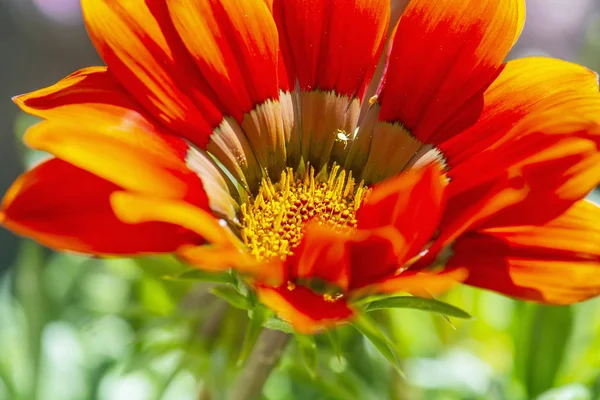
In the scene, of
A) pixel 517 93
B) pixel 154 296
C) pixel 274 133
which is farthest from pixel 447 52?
pixel 154 296

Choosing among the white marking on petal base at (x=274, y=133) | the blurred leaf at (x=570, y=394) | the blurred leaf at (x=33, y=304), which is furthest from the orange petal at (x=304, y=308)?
the blurred leaf at (x=33, y=304)

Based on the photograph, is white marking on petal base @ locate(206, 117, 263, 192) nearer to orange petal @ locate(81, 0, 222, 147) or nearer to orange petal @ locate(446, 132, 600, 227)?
orange petal @ locate(81, 0, 222, 147)

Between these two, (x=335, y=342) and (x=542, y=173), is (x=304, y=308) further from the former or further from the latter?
(x=542, y=173)

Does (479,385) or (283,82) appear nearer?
(283,82)

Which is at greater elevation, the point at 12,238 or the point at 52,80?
the point at 52,80

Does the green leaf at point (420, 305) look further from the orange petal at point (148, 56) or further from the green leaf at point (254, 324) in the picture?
the orange petal at point (148, 56)

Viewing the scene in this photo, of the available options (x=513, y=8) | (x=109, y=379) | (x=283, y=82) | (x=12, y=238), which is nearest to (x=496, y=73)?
(x=513, y=8)

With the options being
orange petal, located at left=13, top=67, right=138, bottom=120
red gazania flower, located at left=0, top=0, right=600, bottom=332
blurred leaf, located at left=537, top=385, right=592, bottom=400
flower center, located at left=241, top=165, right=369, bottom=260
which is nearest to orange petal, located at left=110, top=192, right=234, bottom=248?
red gazania flower, located at left=0, top=0, right=600, bottom=332

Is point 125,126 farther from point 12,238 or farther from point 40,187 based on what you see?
point 12,238
